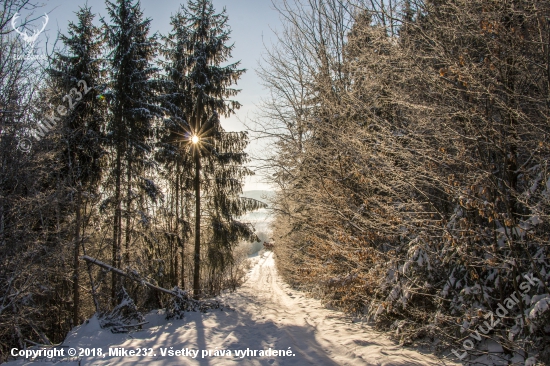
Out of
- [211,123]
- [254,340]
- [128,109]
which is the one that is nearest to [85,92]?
[128,109]

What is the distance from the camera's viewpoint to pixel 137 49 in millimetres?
11297

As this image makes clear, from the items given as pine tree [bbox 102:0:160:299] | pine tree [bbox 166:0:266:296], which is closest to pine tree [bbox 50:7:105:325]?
pine tree [bbox 102:0:160:299]

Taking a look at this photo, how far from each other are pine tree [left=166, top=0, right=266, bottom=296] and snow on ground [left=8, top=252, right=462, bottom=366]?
4.49 metres

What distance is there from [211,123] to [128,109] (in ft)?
10.6

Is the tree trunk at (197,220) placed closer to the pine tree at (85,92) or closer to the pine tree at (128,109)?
the pine tree at (128,109)

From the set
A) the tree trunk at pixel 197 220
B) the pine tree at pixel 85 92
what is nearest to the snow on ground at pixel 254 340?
the tree trunk at pixel 197 220

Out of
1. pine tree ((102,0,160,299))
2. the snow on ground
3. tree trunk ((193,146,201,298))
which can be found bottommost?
the snow on ground

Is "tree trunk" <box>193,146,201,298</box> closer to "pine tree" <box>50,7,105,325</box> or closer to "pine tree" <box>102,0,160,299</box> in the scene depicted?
"pine tree" <box>102,0,160,299</box>

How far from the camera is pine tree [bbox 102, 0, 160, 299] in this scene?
10469 mm

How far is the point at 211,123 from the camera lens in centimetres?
1245

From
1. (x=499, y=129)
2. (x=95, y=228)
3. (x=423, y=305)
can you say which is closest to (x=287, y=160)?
(x=423, y=305)

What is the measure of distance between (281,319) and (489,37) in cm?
783

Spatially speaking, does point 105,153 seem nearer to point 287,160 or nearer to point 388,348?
point 287,160

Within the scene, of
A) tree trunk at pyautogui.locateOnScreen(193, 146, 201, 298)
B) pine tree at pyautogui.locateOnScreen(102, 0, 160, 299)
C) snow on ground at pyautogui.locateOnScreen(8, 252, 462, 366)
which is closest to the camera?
snow on ground at pyautogui.locateOnScreen(8, 252, 462, 366)
